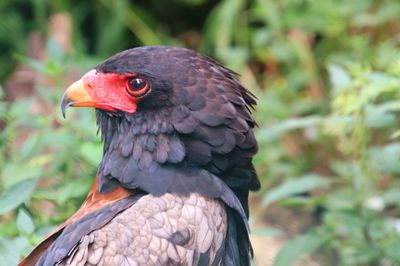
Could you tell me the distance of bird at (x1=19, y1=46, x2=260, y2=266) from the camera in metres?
3.65

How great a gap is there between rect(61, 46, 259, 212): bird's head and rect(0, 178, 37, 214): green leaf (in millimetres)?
346

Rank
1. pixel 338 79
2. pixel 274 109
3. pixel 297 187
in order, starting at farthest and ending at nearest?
1. pixel 274 109
2. pixel 338 79
3. pixel 297 187

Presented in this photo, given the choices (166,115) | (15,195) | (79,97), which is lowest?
(15,195)

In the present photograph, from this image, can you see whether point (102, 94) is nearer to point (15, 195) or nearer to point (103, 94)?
point (103, 94)

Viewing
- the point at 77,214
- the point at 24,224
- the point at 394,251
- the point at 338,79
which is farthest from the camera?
the point at 338,79

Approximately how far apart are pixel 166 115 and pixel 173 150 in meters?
0.13

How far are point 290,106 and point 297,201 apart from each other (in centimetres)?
243

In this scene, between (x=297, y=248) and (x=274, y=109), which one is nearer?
(x=297, y=248)

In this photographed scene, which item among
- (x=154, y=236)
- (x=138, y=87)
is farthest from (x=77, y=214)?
(x=138, y=87)

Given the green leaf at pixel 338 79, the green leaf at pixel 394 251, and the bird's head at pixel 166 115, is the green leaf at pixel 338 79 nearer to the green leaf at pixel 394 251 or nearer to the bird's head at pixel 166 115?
the green leaf at pixel 394 251

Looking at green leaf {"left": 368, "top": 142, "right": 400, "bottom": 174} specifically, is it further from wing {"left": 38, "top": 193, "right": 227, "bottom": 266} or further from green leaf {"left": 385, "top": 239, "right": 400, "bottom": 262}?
wing {"left": 38, "top": 193, "right": 227, "bottom": 266}

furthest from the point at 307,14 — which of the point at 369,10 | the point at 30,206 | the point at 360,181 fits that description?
the point at 30,206

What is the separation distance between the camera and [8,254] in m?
3.80

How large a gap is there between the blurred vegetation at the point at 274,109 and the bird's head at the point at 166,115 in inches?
18.0
